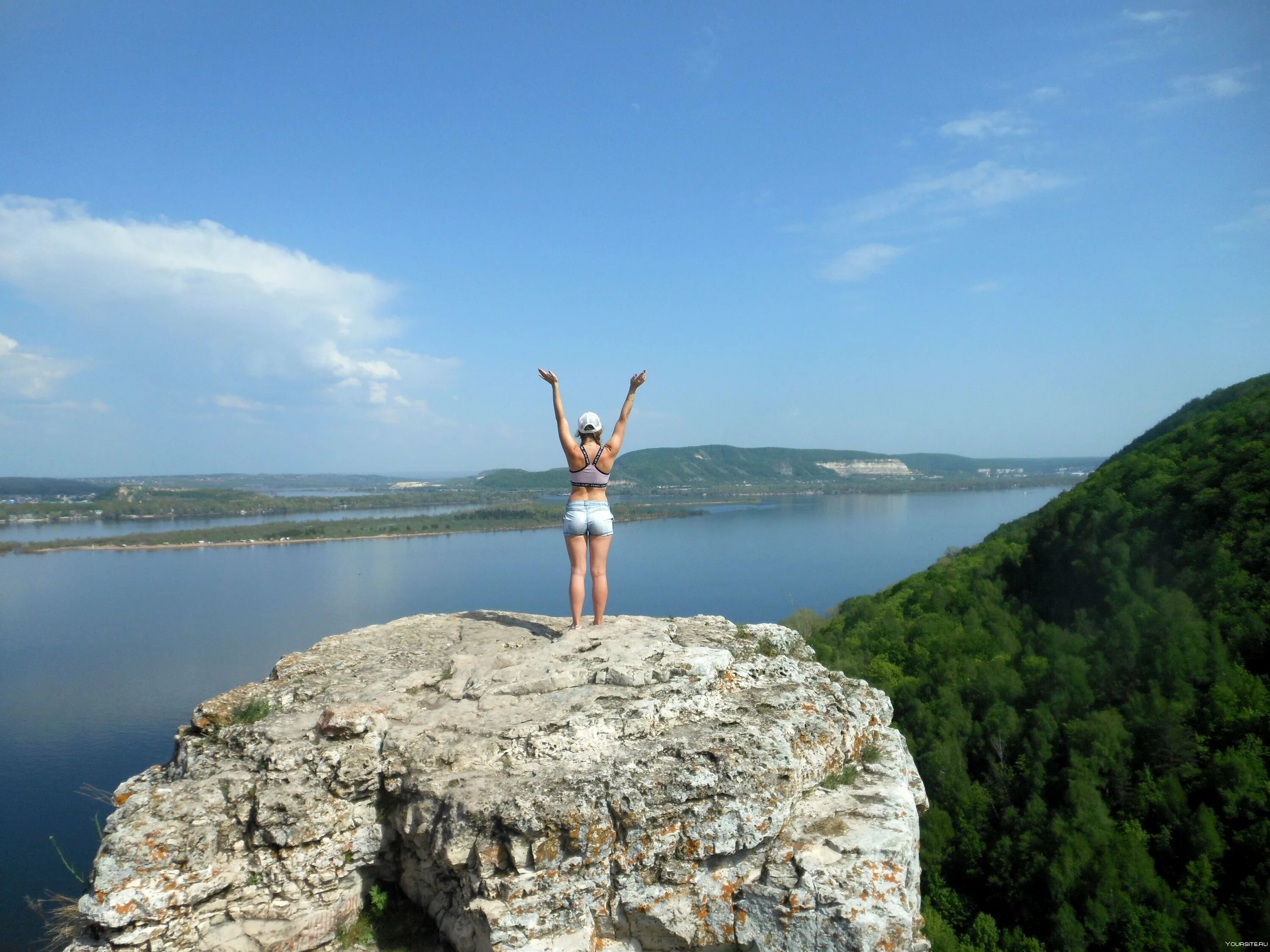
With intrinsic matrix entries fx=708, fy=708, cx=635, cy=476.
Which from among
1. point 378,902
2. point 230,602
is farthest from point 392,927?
point 230,602

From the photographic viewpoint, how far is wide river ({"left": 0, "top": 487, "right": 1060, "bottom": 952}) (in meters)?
25.2

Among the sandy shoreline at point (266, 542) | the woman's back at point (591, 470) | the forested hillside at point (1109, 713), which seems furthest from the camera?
the sandy shoreline at point (266, 542)

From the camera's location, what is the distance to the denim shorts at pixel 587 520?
6254 mm

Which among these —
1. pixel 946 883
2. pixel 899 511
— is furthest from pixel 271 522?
pixel 946 883

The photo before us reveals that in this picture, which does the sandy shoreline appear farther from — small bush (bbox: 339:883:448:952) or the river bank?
small bush (bbox: 339:883:448:952)

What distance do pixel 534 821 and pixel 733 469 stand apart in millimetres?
160214

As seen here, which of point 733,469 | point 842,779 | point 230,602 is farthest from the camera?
point 733,469

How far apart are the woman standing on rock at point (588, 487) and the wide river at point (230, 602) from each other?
10.4 metres

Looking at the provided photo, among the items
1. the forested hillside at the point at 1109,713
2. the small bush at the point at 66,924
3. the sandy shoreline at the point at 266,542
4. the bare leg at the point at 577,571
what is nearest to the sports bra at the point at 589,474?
the bare leg at the point at 577,571

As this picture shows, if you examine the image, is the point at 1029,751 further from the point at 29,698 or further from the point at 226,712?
the point at 29,698

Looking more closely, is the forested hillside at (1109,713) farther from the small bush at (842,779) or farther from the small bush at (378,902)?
the small bush at (378,902)

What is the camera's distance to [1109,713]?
1938cm

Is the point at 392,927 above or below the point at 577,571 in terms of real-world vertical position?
below

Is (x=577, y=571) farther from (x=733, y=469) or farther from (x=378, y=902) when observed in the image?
(x=733, y=469)
